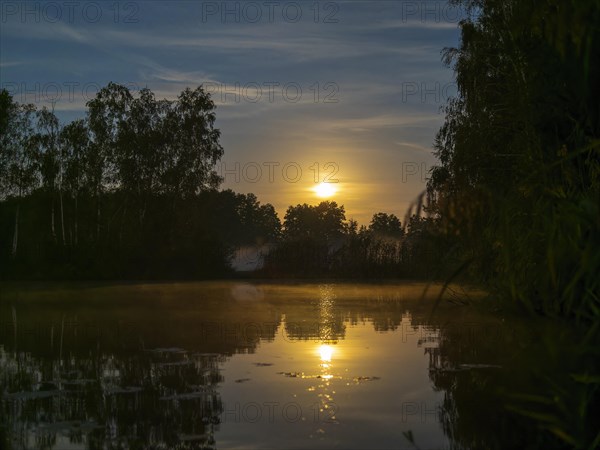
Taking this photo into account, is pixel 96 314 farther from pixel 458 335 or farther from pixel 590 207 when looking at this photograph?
pixel 590 207

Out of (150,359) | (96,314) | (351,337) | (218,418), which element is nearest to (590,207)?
(218,418)

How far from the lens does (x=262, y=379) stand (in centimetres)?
921

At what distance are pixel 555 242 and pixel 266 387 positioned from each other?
14.8 feet

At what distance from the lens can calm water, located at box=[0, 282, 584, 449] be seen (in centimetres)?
659

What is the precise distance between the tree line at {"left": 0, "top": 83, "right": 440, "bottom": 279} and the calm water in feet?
73.9

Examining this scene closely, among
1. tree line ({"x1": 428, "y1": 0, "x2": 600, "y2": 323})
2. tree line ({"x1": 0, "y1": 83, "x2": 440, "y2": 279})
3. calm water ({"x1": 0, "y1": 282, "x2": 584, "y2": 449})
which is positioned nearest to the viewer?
tree line ({"x1": 428, "y1": 0, "x2": 600, "y2": 323})

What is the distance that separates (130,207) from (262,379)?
36.0 m

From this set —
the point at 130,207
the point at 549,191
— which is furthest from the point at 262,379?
the point at 130,207

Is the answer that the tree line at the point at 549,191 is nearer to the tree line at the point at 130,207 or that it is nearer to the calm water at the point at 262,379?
the calm water at the point at 262,379

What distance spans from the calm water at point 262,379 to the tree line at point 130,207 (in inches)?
887

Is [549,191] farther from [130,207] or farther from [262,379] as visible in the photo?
[130,207]

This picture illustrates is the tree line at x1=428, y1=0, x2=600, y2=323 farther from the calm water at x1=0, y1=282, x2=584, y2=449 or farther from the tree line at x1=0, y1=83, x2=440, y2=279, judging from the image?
the tree line at x1=0, y1=83, x2=440, y2=279

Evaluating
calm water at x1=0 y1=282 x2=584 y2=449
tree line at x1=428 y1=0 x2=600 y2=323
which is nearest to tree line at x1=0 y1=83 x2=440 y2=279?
calm water at x1=0 y1=282 x2=584 y2=449

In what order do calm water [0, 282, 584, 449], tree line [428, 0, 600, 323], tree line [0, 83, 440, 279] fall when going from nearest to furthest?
tree line [428, 0, 600, 323]
calm water [0, 282, 584, 449]
tree line [0, 83, 440, 279]
